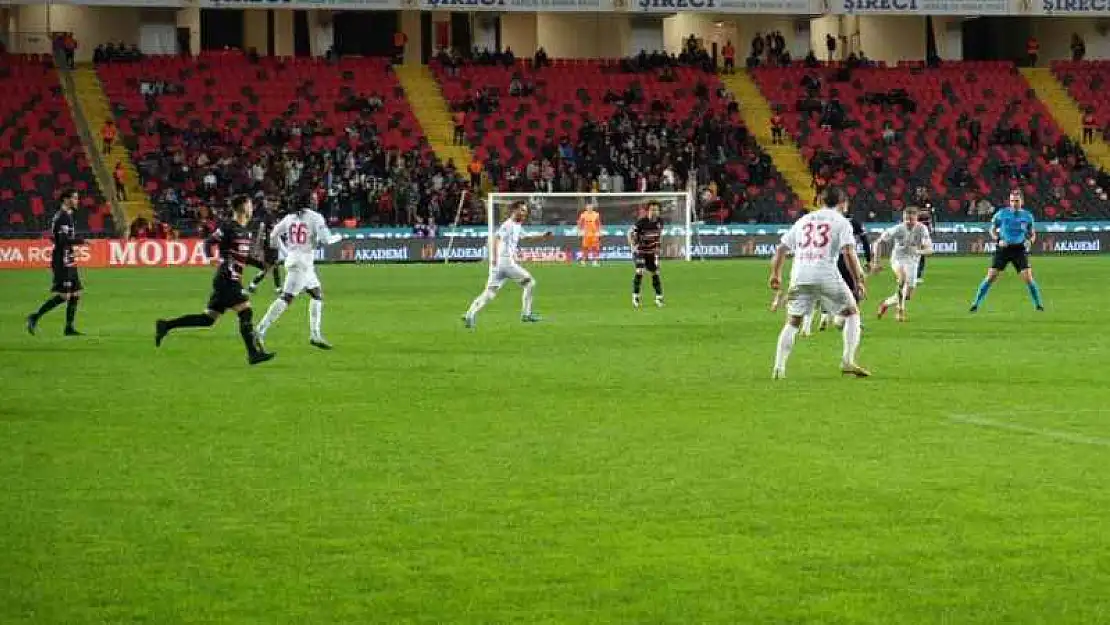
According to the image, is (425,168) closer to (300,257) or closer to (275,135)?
(275,135)

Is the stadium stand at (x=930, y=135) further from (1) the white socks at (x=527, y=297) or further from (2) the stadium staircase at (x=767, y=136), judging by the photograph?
(1) the white socks at (x=527, y=297)

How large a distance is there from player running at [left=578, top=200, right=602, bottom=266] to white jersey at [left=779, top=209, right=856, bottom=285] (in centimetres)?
3404

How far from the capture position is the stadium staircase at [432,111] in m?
62.9

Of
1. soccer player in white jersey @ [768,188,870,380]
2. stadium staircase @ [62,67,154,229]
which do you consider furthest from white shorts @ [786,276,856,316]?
stadium staircase @ [62,67,154,229]

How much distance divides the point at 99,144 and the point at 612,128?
17.3 metres

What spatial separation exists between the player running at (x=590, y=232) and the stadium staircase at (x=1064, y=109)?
2268 centimetres

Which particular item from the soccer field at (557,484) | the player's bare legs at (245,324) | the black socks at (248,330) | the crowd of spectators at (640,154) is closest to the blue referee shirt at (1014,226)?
the soccer field at (557,484)

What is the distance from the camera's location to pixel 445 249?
5622 cm

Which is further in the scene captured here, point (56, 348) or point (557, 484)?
point (56, 348)

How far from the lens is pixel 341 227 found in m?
56.1

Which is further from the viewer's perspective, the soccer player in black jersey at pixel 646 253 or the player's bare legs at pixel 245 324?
the soccer player in black jersey at pixel 646 253

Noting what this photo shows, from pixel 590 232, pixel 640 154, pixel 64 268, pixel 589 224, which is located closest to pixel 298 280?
pixel 64 268

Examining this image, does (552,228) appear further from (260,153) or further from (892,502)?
(892,502)

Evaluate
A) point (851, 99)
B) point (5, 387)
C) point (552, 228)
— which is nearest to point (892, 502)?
point (5, 387)
